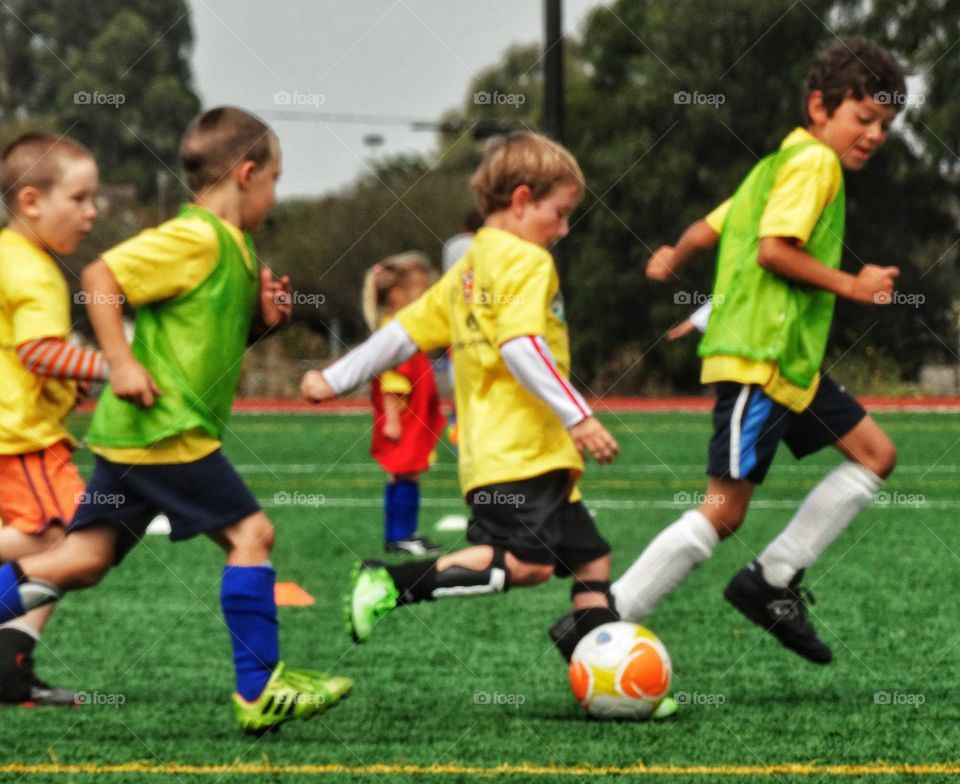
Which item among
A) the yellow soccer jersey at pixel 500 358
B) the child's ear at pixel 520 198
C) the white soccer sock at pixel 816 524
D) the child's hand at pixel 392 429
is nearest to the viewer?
the yellow soccer jersey at pixel 500 358

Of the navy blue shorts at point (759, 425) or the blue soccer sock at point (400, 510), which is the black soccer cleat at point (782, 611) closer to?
the navy blue shorts at point (759, 425)

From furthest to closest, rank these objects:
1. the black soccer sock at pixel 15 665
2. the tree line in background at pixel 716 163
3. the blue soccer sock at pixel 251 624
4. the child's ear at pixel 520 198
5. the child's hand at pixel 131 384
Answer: the tree line in background at pixel 716 163 → the child's ear at pixel 520 198 → the black soccer sock at pixel 15 665 → the blue soccer sock at pixel 251 624 → the child's hand at pixel 131 384

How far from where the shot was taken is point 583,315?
31922 millimetres

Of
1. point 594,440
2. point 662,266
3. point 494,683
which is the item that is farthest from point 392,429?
point 594,440

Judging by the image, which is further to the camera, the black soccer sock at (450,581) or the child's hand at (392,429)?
the child's hand at (392,429)

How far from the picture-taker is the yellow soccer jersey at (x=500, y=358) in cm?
449

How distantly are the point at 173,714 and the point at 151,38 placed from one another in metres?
67.1

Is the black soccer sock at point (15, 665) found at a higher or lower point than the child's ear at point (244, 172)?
lower

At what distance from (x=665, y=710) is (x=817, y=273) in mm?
1329

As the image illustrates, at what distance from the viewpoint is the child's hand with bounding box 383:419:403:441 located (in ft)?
26.9

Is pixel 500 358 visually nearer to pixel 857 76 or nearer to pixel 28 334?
pixel 28 334

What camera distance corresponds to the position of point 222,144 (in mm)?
4375

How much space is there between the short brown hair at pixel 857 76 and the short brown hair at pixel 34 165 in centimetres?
220

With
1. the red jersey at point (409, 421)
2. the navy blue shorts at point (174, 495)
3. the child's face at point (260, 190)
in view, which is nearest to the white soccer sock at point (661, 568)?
the navy blue shorts at point (174, 495)
